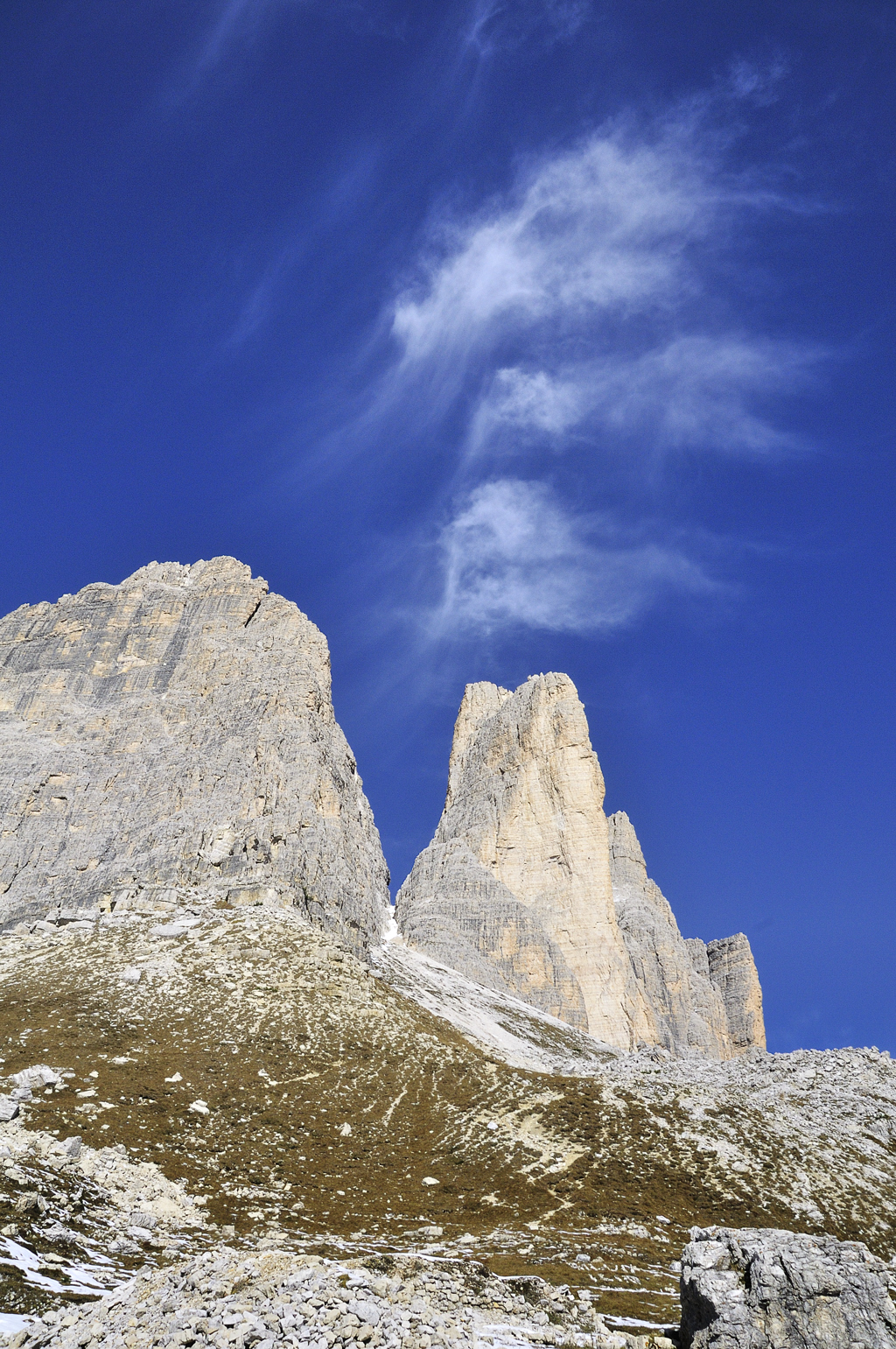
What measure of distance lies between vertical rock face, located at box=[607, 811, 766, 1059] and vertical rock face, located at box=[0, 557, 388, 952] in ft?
192

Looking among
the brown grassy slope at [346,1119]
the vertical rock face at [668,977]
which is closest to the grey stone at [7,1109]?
the brown grassy slope at [346,1119]

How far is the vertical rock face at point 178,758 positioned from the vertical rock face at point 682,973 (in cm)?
5846

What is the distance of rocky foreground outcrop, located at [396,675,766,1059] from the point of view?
374ft

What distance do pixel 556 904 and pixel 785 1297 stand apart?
109937 millimetres

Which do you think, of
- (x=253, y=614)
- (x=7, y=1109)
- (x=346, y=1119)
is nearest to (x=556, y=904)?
(x=253, y=614)

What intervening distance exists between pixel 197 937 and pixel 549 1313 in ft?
171

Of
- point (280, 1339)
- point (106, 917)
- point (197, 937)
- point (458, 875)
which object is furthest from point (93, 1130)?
point (458, 875)

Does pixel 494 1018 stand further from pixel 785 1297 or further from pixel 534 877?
pixel 785 1297

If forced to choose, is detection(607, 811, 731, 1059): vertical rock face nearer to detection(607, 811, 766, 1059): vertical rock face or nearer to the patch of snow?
detection(607, 811, 766, 1059): vertical rock face

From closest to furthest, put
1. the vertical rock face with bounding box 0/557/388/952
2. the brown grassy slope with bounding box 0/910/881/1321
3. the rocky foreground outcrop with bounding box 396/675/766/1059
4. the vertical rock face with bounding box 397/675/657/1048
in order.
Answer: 1. the brown grassy slope with bounding box 0/910/881/1321
2. the vertical rock face with bounding box 0/557/388/952
3. the vertical rock face with bounding box 397/675/657/1048
4. the rocky foreground outcrop with bounding box 396/675/766/1059

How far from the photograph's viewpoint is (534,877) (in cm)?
13050

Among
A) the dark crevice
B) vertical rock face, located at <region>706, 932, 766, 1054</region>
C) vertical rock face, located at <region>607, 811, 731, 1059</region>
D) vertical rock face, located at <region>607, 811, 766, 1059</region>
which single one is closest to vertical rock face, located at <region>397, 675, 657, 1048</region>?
vertical rock face, located at <region>607, 811, 766, 1059</region>

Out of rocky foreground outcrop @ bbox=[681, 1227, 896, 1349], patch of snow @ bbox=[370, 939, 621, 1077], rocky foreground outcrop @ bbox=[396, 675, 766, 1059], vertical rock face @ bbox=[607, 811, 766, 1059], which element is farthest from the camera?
vertical rock face @ bbox=[607, 811, 766, 1059]

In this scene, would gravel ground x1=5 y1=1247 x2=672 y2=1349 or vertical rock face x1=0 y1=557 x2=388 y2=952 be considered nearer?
gravel ground x1=5 y1=1247 x2=672 y2=1349
